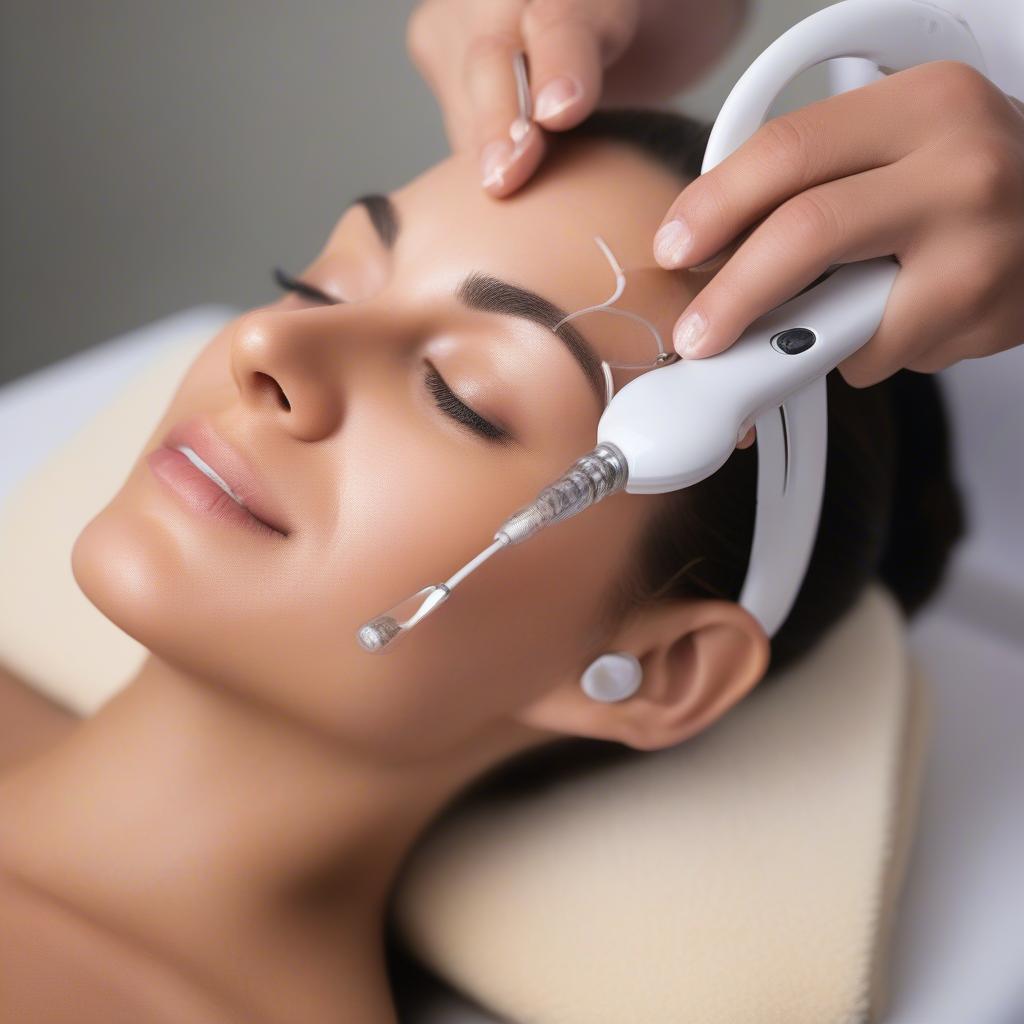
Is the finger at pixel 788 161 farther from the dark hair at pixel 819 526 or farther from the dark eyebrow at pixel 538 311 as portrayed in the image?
the dark hair at pixel 819 526

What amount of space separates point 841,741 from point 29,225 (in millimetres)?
2199

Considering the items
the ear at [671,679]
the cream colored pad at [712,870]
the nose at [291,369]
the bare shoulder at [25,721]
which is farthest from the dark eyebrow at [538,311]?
the bare shoulder at [25,721]

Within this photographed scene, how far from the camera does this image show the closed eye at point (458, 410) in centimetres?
90

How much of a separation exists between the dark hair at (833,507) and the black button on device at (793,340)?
180mm

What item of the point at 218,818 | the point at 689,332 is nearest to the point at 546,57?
the point at 689,332

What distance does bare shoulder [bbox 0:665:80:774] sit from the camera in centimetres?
128

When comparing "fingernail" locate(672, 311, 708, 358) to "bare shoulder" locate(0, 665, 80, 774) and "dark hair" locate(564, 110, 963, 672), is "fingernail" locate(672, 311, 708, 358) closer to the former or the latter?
"dark hair" locate(564, 110, 963, 672)

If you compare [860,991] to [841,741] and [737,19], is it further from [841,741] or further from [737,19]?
[737,19]

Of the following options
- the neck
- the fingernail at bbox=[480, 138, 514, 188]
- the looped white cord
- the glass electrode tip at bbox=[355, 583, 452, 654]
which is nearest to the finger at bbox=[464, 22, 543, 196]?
the fingernail at bbox=[480, 138, 514, 188]

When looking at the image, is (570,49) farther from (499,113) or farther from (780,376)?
(780,376)

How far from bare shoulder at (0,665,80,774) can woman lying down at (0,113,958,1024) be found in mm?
155

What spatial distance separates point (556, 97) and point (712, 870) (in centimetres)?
73

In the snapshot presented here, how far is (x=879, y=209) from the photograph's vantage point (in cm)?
79

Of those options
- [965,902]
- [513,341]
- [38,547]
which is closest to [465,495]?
[513,341]
